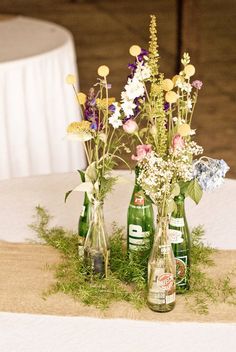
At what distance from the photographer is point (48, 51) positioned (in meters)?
3.71

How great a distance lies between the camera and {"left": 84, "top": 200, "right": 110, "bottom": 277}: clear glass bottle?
6.55 feet

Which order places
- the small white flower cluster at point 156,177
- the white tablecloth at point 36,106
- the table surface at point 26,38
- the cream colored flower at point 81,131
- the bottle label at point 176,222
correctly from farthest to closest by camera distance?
the table surface at point 26,38
the white tablecloth at point 36,106
the bottle label at point 176,222
the cream colored flower at point 81,131
the small white flower cluster at point 156,177

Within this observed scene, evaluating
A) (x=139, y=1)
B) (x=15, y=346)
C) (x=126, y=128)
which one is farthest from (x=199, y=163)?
(x=139, y=1)

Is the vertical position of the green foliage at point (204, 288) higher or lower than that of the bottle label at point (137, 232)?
lower

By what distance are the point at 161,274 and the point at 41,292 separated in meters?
0.31

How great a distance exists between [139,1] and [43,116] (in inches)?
232

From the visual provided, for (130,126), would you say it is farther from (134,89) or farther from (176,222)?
(176,222)

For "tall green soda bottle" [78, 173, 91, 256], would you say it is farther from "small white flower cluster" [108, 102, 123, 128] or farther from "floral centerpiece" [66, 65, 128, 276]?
"small white flower cluster" [108, 102, 123, 128]

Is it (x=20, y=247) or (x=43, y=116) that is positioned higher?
(x=20, y=247)

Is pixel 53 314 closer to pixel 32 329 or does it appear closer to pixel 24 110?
pixel 32 329

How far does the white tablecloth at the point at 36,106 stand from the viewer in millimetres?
3588

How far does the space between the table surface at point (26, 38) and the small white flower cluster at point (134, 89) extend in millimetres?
1821

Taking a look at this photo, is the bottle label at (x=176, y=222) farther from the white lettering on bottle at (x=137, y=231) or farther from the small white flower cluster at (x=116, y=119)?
the small white flower cluster at (x=116, y=119)

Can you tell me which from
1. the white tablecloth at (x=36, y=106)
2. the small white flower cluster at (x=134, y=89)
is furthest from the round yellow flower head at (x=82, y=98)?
the white tablecloth at (x=36, y=106)
